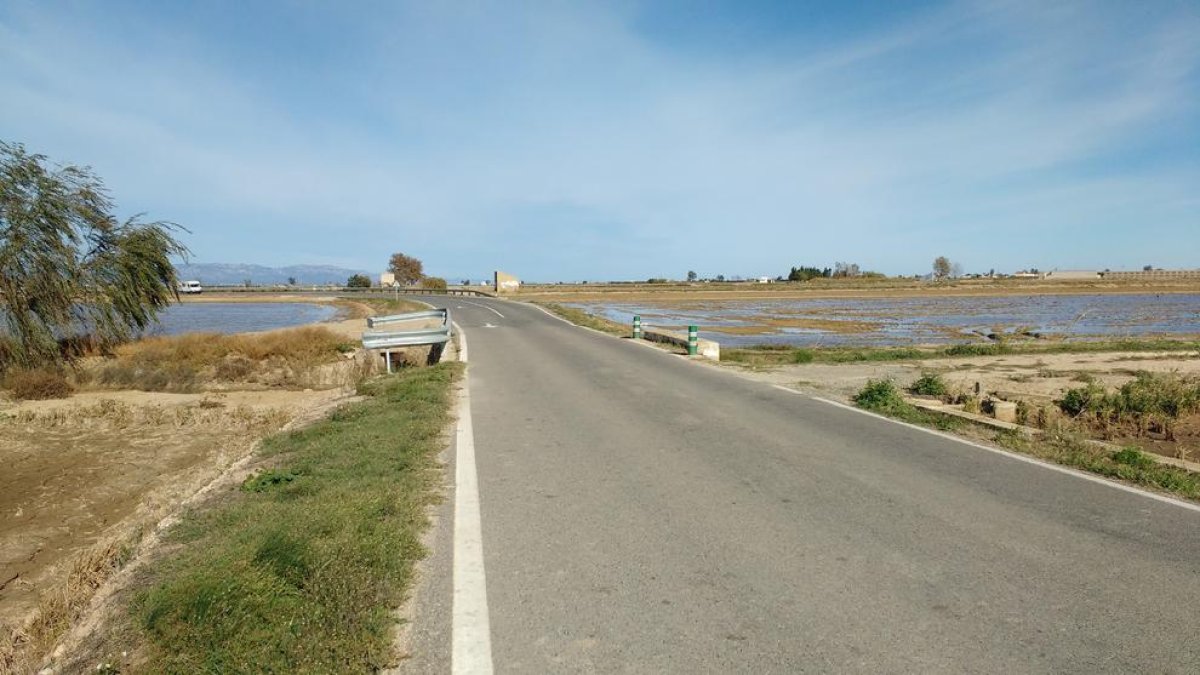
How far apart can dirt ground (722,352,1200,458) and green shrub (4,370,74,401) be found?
16.1 m

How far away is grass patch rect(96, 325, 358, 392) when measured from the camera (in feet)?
60.5

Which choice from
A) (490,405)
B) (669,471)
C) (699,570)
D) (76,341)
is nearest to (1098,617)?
(699,570)

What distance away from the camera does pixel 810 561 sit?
478 centimetres

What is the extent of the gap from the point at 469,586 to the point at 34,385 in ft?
54.3

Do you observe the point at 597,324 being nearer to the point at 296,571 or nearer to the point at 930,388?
the point at 930,388

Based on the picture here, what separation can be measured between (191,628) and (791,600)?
3287 millimetres

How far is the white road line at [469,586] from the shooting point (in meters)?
3.55

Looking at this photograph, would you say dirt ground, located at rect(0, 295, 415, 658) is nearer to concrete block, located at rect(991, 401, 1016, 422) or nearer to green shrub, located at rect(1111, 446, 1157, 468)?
green shrub, located at rect(1111, 446, 1157, 468)

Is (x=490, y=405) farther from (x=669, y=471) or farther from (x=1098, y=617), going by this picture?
(x=1098, y=617)

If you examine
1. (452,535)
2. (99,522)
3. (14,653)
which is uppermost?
(452,535)

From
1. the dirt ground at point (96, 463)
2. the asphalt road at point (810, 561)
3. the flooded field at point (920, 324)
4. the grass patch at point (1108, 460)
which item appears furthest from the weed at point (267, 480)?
the flooded field at point (920, 324)

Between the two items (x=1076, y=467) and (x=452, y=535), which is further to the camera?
(x=1076, y=467)

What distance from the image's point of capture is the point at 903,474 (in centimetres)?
712

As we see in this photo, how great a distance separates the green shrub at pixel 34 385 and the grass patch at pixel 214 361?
1.65 m
